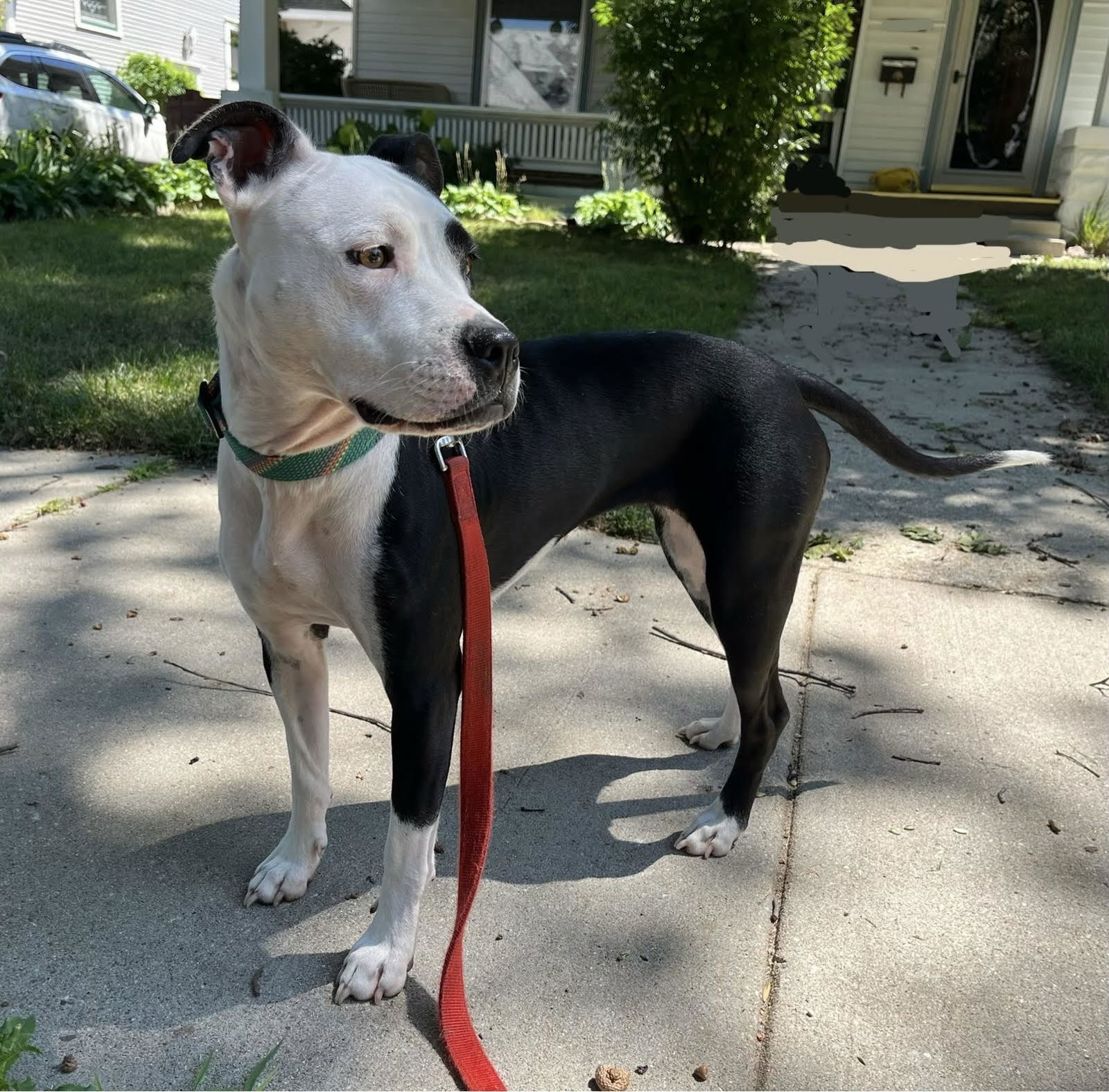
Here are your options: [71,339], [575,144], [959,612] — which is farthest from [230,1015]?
[575,144]

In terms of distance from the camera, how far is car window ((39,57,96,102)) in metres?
16.8

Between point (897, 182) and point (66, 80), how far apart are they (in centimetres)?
1406

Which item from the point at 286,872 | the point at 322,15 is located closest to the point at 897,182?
the point at 286,872

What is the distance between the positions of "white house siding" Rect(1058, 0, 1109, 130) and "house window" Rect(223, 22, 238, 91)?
95.7ft

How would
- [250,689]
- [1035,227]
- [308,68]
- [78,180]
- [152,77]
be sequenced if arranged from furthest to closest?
1. [152,77]
2. [308,68]
3. [1035,227]
4. [78,180]
5. [250,689]

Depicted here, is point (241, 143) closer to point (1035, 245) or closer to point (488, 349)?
point (488, 349)

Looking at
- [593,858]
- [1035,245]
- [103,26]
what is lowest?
[593,858]

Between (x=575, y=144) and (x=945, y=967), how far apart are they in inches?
721

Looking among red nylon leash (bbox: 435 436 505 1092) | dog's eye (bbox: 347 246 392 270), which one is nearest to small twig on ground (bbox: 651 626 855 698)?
red nylon leash (bbox: 435 436 505 1092)

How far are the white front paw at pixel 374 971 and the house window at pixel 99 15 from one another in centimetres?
3359

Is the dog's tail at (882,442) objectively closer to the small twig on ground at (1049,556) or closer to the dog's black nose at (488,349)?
the dog's black nose at (488,349)

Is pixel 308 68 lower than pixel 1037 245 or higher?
higher

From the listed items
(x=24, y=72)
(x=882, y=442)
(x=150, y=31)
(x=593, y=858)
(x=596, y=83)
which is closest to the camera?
(x=593, y=858)

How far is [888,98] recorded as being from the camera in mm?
15984
